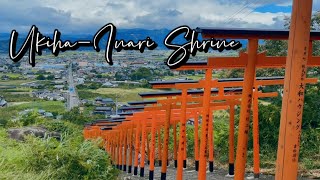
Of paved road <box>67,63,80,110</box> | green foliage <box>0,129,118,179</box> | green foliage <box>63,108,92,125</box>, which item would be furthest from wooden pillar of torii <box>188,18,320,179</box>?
paved road <box>67,63,80,110</box>

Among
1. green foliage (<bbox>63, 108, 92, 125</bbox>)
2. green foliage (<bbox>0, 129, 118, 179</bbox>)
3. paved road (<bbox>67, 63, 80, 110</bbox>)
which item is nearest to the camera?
green foliage (<bbox>0, 129, 118, 179</bbox>)

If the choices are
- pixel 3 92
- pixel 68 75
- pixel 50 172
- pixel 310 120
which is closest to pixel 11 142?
pixel 50 172

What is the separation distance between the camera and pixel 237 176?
638cm

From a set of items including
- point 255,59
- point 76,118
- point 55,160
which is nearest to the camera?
point 255,59

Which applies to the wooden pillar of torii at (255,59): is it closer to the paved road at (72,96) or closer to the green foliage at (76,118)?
the green foliage at (76,118)

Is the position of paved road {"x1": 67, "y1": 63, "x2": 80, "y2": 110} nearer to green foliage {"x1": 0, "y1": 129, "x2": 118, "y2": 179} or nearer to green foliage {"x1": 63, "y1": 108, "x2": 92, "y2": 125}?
green foliage {"x1": 63, "y1": 108, "x2": 92, "y2": 125}

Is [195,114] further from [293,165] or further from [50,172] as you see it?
[293,165]

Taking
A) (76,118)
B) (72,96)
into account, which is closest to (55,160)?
(76,118)

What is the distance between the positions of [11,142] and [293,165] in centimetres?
760

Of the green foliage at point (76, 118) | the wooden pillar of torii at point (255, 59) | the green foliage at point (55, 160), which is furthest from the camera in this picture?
the green foliage at point (76, 118)

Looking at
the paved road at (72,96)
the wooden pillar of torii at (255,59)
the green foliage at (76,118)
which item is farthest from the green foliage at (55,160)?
the paved road at (72,96)

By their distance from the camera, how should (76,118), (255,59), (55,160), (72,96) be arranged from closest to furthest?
(255,59) < (55,160) < (76,118) < (72,96)

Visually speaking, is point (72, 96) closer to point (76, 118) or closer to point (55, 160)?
point (76, 118)

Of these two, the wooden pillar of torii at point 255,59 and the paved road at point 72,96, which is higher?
the wooden pillar of torii at point 255,59
